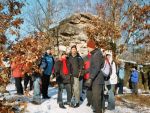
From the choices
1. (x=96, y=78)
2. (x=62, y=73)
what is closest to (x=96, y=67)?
(x=96, y=78)

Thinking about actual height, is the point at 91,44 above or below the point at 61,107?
above

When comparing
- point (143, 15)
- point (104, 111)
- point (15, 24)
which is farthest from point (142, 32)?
point (15, 24)

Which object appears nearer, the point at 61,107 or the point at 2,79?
the point at 2,79

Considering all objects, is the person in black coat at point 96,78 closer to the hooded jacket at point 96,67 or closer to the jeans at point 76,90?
the hooded jacket at point 96,67

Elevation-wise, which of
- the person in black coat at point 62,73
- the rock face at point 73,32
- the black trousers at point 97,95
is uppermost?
the rock face at point 73,32

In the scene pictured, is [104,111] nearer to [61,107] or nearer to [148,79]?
[61,107]

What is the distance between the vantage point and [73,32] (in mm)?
25656

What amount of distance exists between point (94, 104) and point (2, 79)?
16.8 ft

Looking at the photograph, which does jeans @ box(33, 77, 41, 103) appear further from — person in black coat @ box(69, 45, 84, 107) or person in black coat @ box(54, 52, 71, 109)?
person in black coat @ box(69, 45, 84, 107)

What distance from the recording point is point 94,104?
11.9 meters

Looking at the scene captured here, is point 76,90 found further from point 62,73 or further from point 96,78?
point 96,78

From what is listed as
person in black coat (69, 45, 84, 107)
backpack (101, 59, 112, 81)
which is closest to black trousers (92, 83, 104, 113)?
backpack (101, 59, 112, 81)

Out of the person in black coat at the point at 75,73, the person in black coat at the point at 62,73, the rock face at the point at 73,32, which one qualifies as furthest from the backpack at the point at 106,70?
the rock face at the point at 73,32

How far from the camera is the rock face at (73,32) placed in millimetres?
24950
